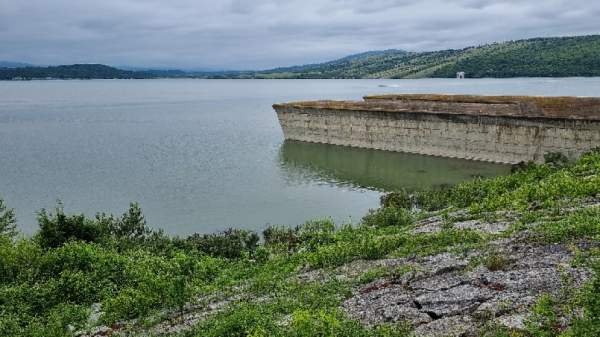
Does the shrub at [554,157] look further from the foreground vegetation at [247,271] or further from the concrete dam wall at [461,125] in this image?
the foreground vegetation at [247,271]

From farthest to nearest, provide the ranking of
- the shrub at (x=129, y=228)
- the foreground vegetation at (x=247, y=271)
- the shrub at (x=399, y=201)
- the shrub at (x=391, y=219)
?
the shrub at (x=399, y=201), the shrub at (x=129, y=228), the shrub at (x=391, y=219), the foreground vegetation at (x=247, y=271)

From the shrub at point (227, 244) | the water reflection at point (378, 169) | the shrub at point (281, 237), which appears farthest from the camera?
the water reflection at point (378, 169)

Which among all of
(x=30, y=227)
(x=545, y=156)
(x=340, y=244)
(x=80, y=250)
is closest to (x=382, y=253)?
(x=340, y=244)

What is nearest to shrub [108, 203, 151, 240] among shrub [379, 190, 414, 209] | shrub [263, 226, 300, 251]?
shrub [263, 226, 300, 251]

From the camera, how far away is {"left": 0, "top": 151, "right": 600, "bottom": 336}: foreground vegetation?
30.5 feet

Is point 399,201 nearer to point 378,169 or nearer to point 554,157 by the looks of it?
point 554,157

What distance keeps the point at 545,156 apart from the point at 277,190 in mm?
14814

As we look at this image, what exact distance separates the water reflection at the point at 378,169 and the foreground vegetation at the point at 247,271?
1237 centimetres

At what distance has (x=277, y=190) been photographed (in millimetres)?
30453

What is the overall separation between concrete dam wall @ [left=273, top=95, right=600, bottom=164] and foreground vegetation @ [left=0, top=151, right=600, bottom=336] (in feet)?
49.3

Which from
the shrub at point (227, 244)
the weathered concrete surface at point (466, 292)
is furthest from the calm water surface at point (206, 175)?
the weathered concrete surface at point (466, 292)

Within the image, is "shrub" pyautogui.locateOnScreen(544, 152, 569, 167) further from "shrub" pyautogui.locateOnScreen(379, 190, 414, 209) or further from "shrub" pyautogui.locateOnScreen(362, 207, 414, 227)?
"shrub" pyautogui.locateOnScreen(362, 207, 414, 227)

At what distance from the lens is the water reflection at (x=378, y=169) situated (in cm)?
3275

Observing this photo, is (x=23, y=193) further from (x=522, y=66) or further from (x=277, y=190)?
(x=522, y=66)
